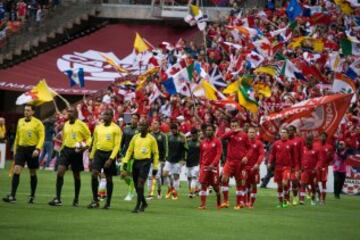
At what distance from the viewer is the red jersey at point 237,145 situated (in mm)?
26609

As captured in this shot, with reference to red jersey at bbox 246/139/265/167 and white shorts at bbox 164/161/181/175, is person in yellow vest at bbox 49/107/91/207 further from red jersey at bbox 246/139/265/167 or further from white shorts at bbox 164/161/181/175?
white shorts at bbox 164/161/181/175

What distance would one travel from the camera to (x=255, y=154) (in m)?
27.2

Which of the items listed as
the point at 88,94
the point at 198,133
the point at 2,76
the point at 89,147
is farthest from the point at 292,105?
the point at 2,76

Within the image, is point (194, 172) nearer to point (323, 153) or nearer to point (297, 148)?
point (323, 153)

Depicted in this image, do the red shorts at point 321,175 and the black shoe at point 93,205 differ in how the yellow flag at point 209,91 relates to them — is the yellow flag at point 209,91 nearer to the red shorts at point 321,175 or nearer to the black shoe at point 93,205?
the red shorts at point 321,175

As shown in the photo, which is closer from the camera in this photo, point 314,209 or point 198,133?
point 314,209

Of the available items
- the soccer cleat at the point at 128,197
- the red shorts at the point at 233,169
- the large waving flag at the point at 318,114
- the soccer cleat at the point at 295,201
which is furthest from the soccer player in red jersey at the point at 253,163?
the large waving flag at the point at 318,114

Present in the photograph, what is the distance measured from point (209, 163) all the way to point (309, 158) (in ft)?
15.4

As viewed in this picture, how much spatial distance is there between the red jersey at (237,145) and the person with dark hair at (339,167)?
27.0 feet

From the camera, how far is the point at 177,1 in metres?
52.7

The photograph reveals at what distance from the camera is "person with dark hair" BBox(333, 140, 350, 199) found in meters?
34.2

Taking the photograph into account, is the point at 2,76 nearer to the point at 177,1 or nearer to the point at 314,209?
the point at 177,1

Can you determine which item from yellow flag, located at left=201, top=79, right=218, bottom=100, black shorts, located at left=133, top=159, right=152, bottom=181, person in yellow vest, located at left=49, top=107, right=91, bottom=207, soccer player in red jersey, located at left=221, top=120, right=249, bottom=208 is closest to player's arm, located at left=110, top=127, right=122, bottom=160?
black shorts, located at left=133, top=159, right=152, bottom=181

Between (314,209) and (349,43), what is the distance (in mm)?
10345
